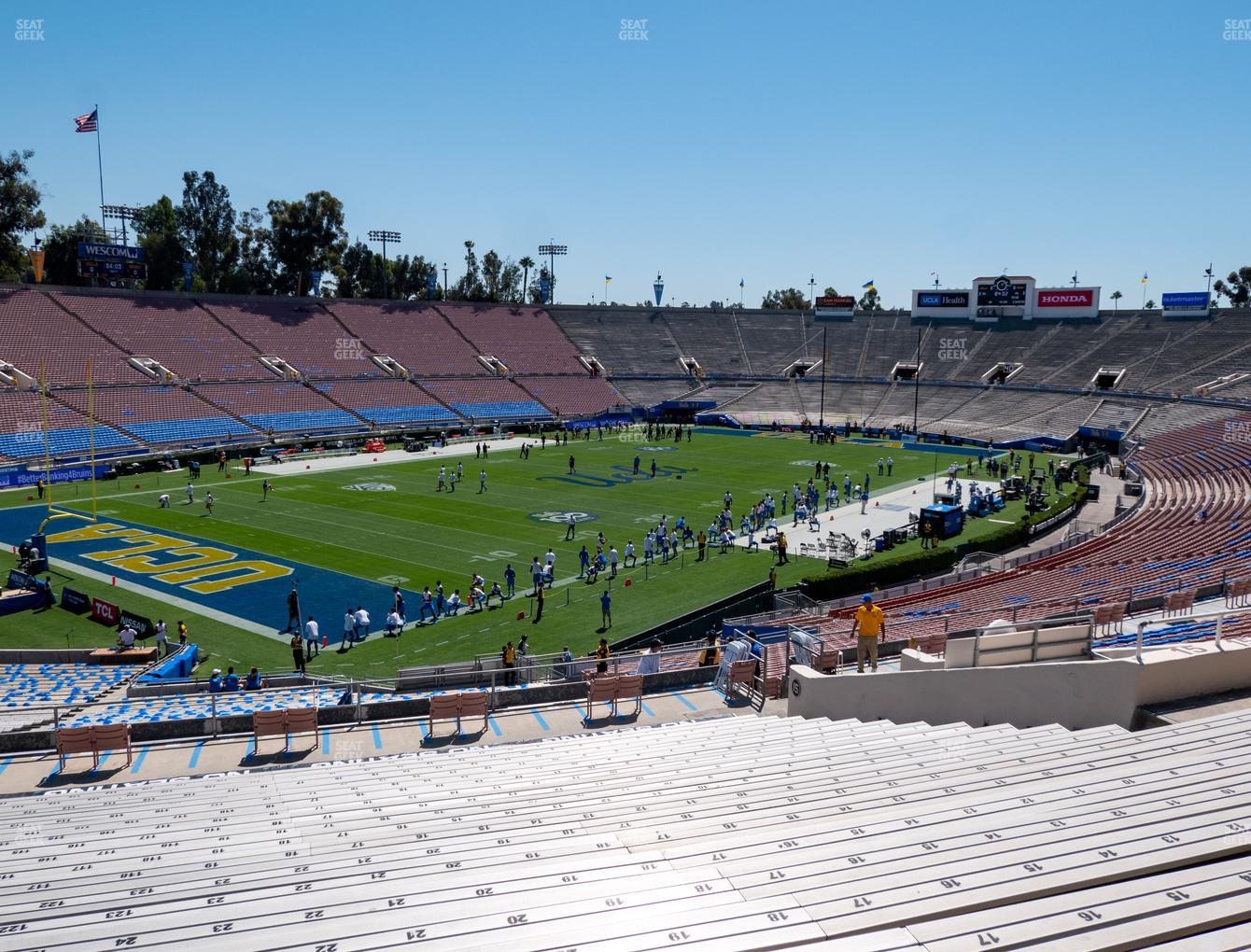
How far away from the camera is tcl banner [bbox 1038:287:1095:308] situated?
8012cm

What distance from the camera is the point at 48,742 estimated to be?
13.1m

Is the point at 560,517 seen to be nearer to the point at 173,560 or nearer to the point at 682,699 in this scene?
the point at 173,560

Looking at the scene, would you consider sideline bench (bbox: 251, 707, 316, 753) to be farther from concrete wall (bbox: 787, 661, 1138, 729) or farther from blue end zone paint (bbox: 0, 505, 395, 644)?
blue end zone paint (bbox: 0, 505, 395, 644)

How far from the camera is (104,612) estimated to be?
24578 mm

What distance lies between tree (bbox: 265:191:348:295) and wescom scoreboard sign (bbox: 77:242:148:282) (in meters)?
17.1

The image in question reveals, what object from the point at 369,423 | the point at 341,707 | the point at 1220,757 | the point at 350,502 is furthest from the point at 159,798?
the point at 369,423

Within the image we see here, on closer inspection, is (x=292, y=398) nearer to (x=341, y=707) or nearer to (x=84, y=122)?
(x=84, y=122)

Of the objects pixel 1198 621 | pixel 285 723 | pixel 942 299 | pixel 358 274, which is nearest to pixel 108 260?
pixel 358 274

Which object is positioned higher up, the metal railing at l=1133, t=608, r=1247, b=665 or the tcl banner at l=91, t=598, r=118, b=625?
the metal railing at l=1133, t=608, r=1247, b=665

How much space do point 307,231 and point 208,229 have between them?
48.6ft

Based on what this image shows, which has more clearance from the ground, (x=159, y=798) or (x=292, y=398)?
(x=292, y=398)

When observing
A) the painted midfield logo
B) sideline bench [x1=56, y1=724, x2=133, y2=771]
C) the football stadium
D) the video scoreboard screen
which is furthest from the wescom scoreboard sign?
the video scoreboard screen

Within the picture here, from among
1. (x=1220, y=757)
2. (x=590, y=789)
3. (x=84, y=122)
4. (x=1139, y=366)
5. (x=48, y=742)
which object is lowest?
(x=48, y=742)

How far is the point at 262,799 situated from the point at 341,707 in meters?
4.81
